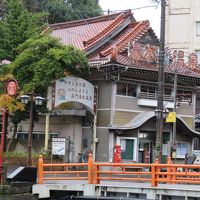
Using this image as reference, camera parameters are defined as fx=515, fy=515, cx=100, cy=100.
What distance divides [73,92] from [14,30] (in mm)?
5777

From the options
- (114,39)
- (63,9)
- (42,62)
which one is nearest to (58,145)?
(42,62)

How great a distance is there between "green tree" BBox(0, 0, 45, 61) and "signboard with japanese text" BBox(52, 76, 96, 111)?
13.0ft

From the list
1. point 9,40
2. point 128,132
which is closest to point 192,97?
point 128,132

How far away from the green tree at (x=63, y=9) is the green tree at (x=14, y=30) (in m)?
22.0

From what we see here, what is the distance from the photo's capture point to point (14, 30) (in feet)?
113

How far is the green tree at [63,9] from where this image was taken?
57.5 meters

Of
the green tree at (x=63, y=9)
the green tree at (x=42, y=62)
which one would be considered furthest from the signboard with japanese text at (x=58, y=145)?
the green tree at (x=63, y=9)

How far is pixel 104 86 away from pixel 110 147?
4.25 m

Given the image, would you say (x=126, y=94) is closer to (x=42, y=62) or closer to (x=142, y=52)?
(x=142, y=52)

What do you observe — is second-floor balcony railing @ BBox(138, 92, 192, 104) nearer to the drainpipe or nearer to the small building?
the small building

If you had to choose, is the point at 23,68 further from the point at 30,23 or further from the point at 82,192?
the point at 82,192

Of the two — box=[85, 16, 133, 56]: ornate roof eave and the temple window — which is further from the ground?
box=[85, 16, 133, 56]: ornate roof eave

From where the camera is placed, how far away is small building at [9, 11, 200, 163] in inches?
1382

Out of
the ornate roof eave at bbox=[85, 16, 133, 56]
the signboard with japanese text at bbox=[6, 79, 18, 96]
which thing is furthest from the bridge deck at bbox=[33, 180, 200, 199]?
the ornate roof eave at bbox=[85, 16, 133, 56]
